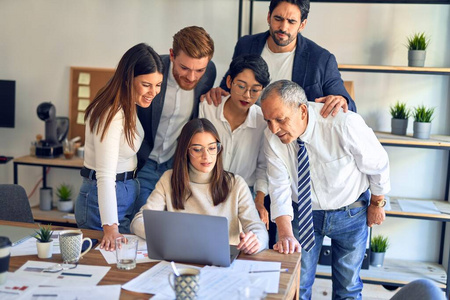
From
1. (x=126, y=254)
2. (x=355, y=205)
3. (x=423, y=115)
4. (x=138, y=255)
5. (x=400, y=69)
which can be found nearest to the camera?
(x=126, y=254)

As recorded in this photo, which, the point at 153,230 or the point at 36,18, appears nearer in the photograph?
the point at 153,230

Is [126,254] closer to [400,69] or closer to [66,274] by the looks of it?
[66,274]

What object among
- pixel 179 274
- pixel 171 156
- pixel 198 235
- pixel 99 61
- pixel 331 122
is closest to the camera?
pixel 179 274

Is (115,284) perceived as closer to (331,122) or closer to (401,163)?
(331,122)

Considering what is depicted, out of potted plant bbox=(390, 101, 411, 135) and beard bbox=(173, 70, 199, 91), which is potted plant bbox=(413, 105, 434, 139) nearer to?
potted plant bbox=(390, 101, 411, 135)

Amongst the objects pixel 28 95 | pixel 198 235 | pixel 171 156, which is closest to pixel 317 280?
pixel 171 156

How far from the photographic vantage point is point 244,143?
255 centimetres

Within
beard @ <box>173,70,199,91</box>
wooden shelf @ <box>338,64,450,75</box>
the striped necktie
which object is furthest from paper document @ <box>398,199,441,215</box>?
beard @ <box>173,70,199,91</box>

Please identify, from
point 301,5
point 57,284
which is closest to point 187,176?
point 57,284

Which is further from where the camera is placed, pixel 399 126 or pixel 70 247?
pixel 399 126

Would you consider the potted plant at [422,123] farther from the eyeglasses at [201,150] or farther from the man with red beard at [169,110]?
the eyeglasses at [201,150]

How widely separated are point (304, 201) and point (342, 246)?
321mm

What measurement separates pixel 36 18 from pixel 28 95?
0.60 meters

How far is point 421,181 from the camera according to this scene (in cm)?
389
